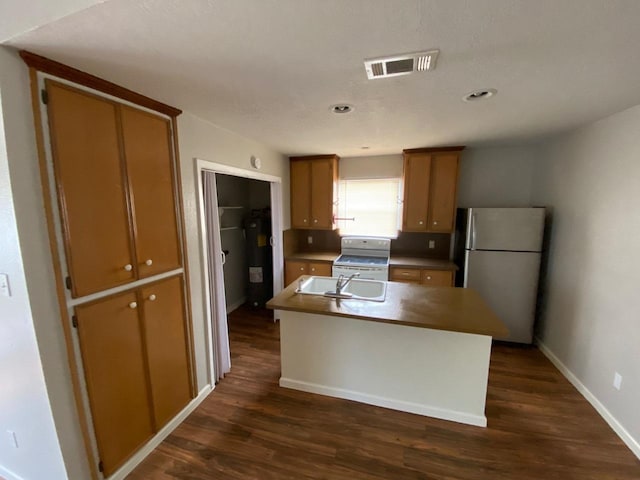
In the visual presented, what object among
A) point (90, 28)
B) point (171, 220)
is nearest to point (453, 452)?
point (171, 220)

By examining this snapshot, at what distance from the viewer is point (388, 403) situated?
2156 millimetres

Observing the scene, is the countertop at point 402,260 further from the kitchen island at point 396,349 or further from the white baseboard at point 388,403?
the white baseboard at point 388,403

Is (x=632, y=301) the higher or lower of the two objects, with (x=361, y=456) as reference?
higher

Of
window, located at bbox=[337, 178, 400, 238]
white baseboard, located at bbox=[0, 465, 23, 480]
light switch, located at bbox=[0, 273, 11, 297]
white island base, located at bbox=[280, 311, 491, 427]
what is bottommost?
white baseboard, located at bbox=[0, 465, 23, 480]

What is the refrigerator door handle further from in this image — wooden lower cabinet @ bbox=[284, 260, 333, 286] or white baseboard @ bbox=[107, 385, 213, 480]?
white baseboard @ bbox=[107, 385, 213, 480]

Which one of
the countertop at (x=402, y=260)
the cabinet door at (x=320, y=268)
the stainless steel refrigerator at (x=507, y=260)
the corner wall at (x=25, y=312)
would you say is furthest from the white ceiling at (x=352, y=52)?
the cabinet door at (x=320, y=268)

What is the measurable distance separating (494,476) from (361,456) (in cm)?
79

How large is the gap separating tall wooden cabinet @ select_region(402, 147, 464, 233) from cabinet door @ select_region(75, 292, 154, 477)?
313 cm

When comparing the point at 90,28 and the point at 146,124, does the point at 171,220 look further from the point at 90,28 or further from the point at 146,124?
the point at 90,28

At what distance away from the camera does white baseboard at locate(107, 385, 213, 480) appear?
5.25ft

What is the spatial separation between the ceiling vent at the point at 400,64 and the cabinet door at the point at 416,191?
220 centimetres

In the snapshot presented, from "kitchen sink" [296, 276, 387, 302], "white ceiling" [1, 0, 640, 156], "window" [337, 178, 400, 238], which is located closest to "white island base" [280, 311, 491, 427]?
"kitchen sink" [296, 276, 387, 302]

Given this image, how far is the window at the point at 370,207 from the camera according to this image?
3.89 meters

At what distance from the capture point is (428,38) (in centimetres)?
109
